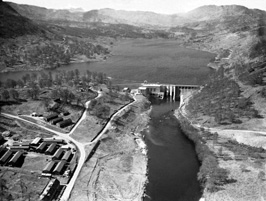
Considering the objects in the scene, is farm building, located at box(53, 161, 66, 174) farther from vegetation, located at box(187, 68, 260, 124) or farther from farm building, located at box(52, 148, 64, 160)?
vegetation, located at box(187, 68, 260, 124)

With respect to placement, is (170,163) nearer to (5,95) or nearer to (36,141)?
(36,141)

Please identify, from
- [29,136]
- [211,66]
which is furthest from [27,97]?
[211,66]

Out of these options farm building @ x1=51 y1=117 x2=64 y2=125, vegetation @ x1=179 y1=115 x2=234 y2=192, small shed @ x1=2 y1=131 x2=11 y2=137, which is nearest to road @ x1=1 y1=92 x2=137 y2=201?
farm building @ x1=51 y1=117 x2=64 y2=125

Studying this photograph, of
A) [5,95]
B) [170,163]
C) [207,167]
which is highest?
[5,95]

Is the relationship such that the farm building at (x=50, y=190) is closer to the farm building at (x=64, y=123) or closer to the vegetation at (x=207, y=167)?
the farm building at (x=64, y=123)

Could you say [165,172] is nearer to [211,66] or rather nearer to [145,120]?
[145,120]

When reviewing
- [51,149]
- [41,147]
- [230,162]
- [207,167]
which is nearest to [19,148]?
[41,147]
